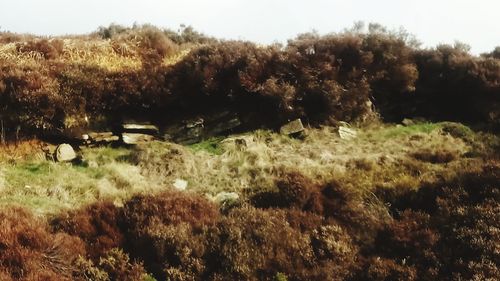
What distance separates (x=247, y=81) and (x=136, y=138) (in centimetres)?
323

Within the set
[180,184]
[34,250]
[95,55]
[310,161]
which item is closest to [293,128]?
[310,161]

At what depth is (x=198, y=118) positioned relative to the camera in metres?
14.1

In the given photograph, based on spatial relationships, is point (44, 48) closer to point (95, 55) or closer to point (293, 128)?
point (95, 55)

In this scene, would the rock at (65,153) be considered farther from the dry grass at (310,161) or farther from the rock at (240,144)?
the rock at (240,144)

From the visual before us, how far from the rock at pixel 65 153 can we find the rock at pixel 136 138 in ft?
4.16

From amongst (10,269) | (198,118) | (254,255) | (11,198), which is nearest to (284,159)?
(198,118)

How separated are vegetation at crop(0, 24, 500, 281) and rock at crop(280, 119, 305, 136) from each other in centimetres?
27

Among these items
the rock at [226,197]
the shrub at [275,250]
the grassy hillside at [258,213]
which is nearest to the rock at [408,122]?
the grassy hillside at [258,213]

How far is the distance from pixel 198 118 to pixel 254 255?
681 centimetres

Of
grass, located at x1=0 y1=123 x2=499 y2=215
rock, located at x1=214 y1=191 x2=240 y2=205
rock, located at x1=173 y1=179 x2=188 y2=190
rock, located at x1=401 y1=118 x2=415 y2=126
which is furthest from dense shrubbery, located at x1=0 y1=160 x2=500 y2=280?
rock, located at x1=401 y1=118 x2=415 y2=126

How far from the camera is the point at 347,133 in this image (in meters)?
14.1

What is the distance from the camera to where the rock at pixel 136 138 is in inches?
514

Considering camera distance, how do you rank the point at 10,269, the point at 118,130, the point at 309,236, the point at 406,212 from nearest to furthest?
the point at 10,269
the point at 309,236
the point at 406,212
the point at 118,130

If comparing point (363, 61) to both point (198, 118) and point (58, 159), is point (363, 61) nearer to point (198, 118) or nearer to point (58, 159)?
point (198, 118)
